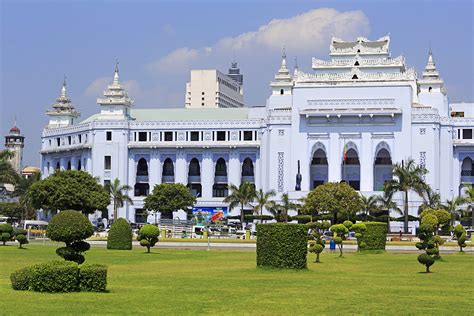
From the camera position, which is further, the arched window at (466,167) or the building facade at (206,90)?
the building facade at (206,90)

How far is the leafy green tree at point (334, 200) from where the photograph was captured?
8744 cm

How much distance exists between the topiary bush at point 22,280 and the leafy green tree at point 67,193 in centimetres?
6364

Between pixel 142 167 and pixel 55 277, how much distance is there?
90408 millimetres

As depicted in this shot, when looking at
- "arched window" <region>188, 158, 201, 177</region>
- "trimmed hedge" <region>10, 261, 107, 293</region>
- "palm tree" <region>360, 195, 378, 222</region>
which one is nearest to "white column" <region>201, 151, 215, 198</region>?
"arched window" <region>188, 158, 201, 177</region>

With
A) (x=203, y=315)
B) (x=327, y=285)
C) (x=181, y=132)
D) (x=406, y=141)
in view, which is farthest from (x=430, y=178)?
(x=203, y=315)

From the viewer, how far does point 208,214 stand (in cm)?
10775

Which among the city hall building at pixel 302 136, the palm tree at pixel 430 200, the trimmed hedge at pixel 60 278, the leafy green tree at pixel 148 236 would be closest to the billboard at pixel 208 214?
the city hall building at pixel 302 136

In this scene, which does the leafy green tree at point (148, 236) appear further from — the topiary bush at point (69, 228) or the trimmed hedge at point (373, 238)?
the topiary bush at point (69, 228)

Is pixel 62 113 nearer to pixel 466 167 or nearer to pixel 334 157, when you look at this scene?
pixel 334 157

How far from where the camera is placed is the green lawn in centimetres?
2223

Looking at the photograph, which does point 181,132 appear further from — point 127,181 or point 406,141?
point 406,141

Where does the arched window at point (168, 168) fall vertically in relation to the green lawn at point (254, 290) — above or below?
above

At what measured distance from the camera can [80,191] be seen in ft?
295

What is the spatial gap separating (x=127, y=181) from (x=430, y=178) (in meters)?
36.9
